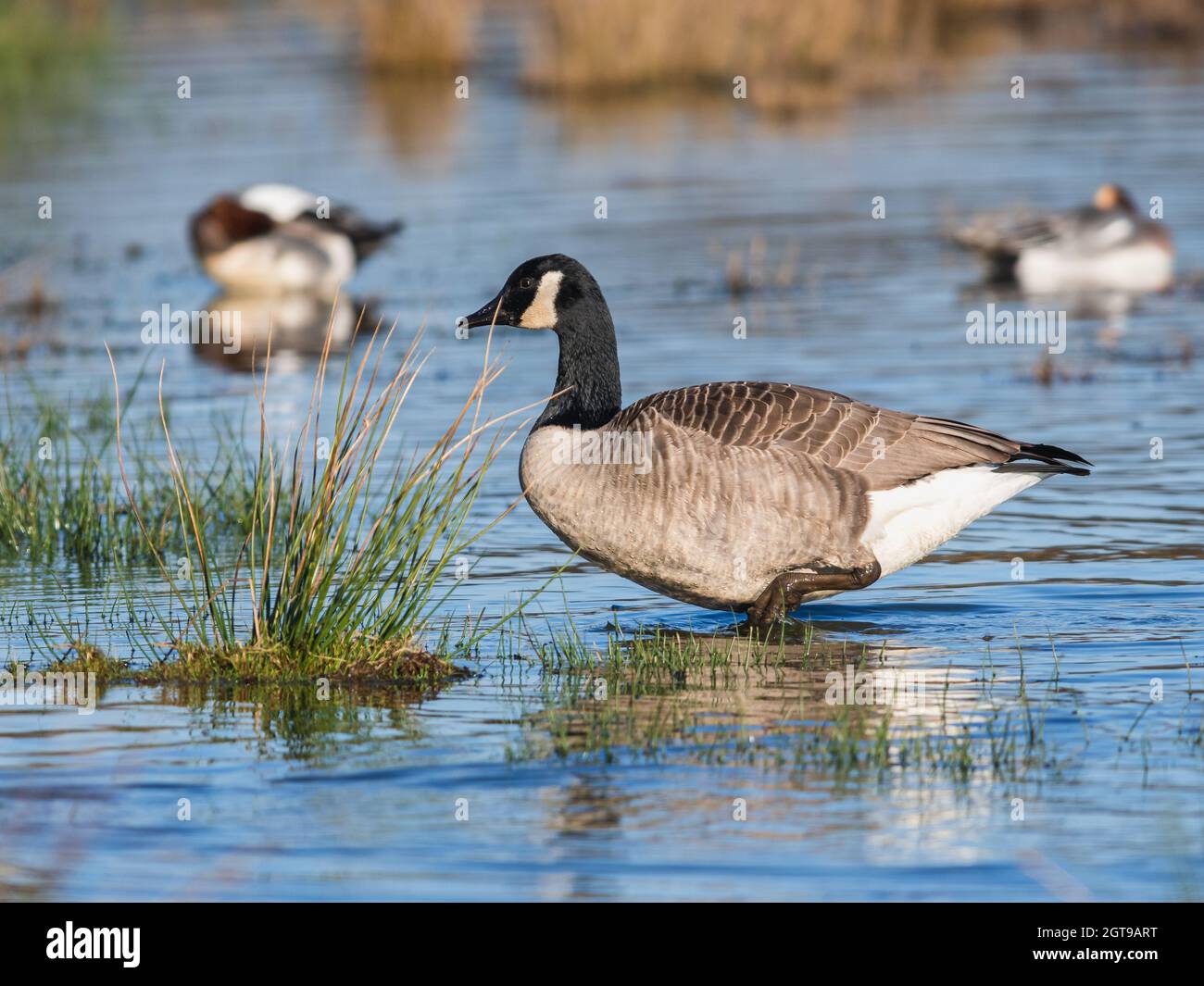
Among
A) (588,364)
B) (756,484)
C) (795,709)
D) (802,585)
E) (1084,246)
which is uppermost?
(1084,246)

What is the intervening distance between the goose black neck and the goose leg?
1.22 metres

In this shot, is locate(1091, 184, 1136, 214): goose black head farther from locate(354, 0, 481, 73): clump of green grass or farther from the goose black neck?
locate(354, 0, 481, 73): clump of green grass

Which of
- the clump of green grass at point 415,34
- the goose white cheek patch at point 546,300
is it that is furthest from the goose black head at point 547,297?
the clump of green grass at point 415,34

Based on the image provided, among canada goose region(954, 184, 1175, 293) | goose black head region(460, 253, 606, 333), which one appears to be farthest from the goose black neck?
canada goose region(954, 184, 1175, 293)

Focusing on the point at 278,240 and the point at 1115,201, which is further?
the point at 278,240

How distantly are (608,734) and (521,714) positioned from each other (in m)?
0.55

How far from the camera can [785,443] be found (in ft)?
30.2

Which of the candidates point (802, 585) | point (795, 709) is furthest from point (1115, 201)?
point (795, 709)

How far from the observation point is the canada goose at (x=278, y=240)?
20.0m

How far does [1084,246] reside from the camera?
19.1 m

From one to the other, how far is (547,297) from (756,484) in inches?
63.7

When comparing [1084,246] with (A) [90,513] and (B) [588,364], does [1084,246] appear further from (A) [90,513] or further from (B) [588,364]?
(A) [90,513]
